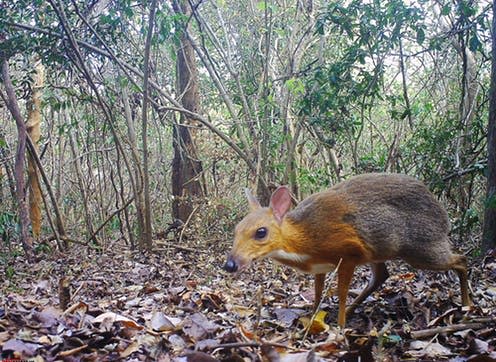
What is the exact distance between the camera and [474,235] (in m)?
7.38

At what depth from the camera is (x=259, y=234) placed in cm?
366

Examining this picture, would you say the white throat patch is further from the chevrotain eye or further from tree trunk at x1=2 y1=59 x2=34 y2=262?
tree trunk at x1=2 y1=59 x2=34 y2=262

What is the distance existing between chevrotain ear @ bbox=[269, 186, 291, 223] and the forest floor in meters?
0.70

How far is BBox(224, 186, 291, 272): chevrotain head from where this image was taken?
140 inches

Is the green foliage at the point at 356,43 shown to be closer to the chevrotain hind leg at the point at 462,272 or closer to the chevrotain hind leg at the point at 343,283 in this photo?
the chevrotain hind leg at the point at 462,272

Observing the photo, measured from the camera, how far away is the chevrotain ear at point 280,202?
3779 mm

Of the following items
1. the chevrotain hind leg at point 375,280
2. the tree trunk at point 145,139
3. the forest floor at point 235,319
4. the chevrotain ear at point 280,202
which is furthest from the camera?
the tree trunk at point 145,139

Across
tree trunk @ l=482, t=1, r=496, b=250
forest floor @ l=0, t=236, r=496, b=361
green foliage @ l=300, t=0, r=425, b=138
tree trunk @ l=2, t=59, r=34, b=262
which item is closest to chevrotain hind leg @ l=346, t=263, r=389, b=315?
forest floor @ l=0, t=236, r=496, b=361

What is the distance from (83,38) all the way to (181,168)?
11.2 ft

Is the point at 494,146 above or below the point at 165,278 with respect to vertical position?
above

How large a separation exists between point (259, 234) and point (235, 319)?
0.58 meters

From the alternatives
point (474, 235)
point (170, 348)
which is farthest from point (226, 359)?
point (474, 235)

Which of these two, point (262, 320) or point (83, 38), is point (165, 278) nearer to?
A: point (262, 320)

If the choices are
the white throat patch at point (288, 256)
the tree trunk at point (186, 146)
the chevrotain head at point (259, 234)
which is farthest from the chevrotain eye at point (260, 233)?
the tree trunk at point (186, 146)
